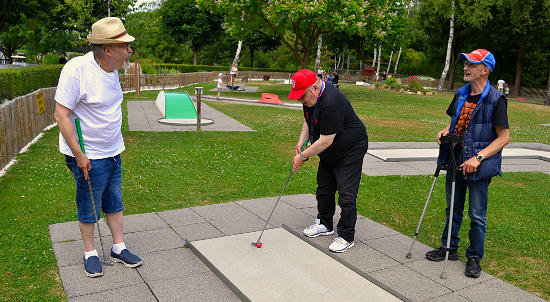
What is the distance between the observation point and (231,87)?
27109 millimetres

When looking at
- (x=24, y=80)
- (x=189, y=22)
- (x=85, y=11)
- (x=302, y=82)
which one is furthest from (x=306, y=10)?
(x=189, y=22)

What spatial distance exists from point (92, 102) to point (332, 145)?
210 centimetres

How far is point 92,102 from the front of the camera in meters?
3.32

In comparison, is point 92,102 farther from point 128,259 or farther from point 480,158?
point 480,158

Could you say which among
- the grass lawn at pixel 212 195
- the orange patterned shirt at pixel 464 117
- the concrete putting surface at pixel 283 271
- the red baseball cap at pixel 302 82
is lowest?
the grass lawn at pixel 212 195

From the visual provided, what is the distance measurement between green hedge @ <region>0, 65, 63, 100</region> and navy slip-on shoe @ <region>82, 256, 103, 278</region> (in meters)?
8.52

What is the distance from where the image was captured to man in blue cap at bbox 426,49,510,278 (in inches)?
146

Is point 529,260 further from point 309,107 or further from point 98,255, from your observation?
point 98,255

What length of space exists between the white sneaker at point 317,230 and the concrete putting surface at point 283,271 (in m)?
0.19

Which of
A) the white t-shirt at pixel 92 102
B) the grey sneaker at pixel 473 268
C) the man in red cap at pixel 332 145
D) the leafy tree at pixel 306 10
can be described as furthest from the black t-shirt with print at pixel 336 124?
the leafy tree at pixel 306 10

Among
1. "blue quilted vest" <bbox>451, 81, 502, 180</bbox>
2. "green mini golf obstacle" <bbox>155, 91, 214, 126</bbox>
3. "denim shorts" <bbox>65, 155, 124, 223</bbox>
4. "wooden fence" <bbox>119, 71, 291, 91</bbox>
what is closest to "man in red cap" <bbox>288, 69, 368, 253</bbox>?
"blue quilted vest" <bbox>451, 81, 502, 180</bbox>

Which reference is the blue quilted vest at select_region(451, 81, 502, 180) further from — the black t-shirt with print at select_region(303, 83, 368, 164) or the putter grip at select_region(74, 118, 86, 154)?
the putter grip at select_region(74, 118, 86, 154)

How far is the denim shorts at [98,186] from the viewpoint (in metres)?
3.45

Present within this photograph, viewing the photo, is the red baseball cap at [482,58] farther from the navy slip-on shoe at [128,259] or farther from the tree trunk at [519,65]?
the tree trunk at [519,65]
